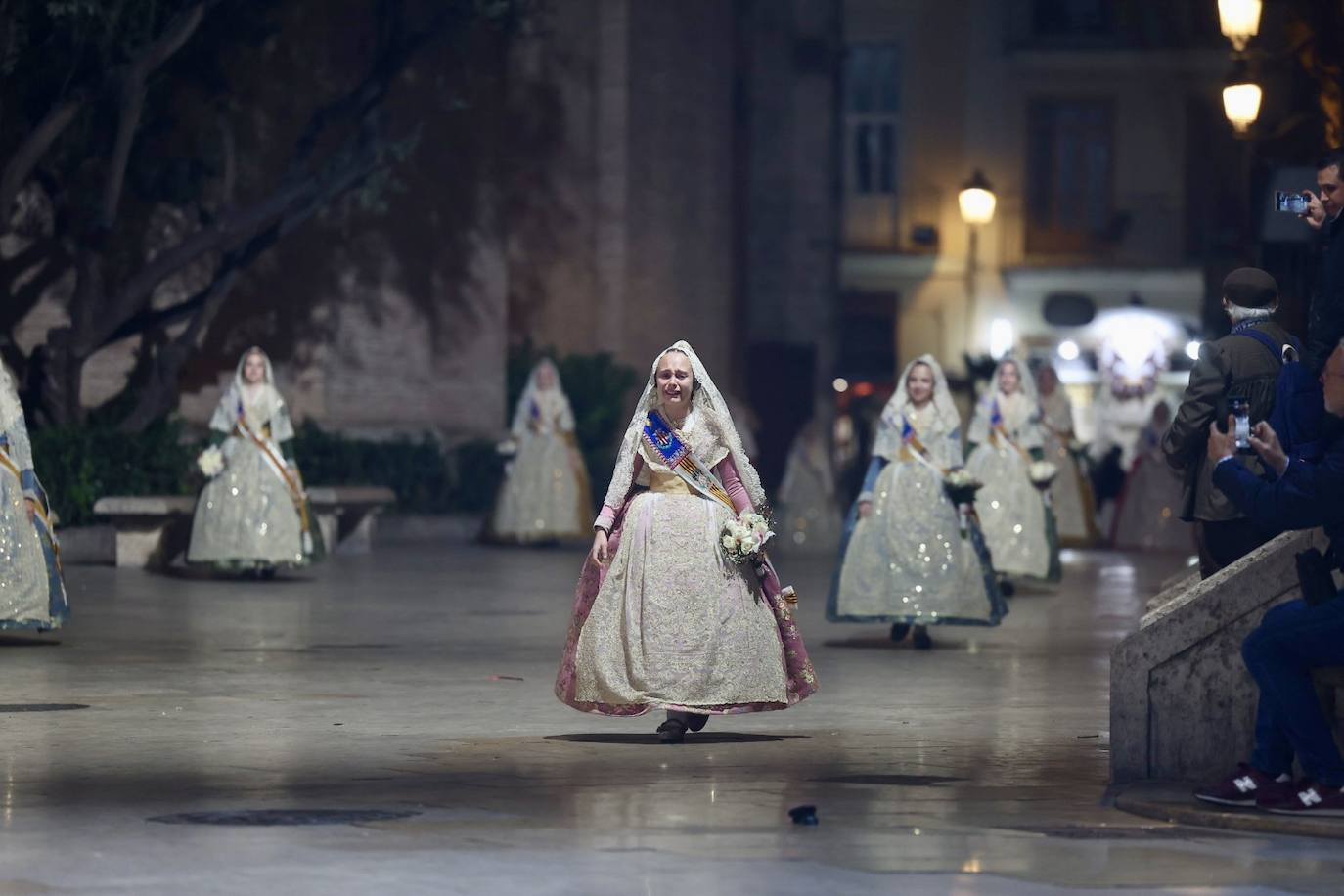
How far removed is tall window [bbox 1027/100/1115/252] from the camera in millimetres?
53531

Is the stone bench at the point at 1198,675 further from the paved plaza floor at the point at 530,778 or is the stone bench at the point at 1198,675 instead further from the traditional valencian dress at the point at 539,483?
the traditional valencian dress at the point at 539,483

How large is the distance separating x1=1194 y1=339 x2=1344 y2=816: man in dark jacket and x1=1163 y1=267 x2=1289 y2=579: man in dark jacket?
2747 mm

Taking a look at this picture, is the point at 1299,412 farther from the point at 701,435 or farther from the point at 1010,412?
the point at 1010,412

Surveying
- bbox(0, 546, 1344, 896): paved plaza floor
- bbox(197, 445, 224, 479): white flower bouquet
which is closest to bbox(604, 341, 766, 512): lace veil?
bbox(0, 546, 1344, 896): paved plaza floor

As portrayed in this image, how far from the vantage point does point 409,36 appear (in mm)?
28203

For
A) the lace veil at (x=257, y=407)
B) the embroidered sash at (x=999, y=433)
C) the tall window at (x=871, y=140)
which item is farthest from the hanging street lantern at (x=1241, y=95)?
the tall window at (x=871, y=140)

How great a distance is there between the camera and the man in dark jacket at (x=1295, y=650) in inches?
376

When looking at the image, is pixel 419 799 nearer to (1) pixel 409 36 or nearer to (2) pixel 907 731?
(2) pixel 907 731

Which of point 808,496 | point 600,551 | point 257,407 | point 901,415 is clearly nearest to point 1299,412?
point 600,551

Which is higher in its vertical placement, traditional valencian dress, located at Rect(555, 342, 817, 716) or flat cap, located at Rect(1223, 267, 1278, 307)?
flat cap, located at Rect(1223, 267, 1278, 307)

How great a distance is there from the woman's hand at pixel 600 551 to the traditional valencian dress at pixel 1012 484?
38.1 feet

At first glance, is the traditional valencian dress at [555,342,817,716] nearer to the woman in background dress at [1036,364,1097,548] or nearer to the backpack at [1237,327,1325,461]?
the backpack at [1237,327,1325,461]

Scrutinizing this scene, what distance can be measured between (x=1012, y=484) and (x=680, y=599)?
12.3m

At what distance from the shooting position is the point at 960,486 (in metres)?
18.2
